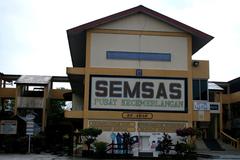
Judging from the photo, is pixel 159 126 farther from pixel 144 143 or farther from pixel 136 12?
pixel 136 12

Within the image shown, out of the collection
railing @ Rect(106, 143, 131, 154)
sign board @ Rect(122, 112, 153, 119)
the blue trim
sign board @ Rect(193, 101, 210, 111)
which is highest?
the blue trim

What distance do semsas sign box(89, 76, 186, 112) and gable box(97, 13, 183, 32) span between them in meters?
3.70

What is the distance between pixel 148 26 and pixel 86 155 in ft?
33.4

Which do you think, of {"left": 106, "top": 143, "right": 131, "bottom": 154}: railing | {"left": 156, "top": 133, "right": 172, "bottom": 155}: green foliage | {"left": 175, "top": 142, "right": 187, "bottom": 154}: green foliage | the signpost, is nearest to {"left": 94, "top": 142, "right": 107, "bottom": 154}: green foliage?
{"left": 106, "top": 143, "right": 131, "bottom": 154}: railing

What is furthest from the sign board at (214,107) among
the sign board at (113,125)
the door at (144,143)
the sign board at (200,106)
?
the sign board at (113,125)

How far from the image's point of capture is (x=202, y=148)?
40781mm

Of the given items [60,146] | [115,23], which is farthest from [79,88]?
[115,23]

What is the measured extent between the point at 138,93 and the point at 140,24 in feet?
16.6

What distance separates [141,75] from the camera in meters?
31.3

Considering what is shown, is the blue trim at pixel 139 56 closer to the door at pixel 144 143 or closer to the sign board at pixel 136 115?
the sign board at pixel 136 115

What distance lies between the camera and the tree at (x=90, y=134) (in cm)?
2841

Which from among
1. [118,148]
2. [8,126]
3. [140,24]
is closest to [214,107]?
[140,24]

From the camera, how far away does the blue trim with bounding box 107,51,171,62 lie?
31.6 metres

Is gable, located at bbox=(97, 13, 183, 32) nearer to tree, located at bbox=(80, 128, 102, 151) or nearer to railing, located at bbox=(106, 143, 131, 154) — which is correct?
tree, located at bbox=(80, 128, 102, 151)
